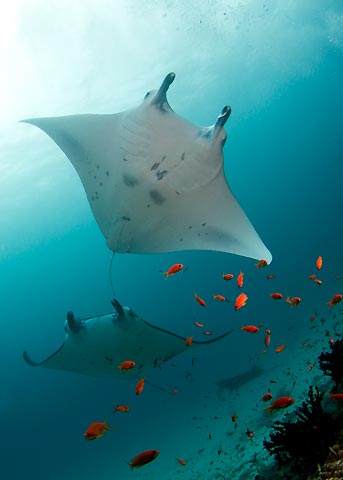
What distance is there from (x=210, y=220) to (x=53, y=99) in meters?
15.4

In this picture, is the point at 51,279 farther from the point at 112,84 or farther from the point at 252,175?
the point at 112,84

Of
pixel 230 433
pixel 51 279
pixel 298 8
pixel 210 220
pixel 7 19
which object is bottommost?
pixel 230 433

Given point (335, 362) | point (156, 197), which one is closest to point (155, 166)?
point (156, 197)

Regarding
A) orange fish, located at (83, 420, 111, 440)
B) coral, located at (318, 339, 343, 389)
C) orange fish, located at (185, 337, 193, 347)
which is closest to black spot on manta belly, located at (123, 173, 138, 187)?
orange fish, located at (185, 337, 193, 347)

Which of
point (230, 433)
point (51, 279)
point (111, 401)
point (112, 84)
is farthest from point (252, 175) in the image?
point (230, 433)

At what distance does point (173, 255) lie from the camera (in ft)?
187

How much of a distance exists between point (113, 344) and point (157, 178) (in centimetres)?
363

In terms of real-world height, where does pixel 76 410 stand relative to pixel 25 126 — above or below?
below

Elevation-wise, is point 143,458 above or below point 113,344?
A: below

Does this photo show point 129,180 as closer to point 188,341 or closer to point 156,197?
point 156,197

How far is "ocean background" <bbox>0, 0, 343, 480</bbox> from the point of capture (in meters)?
15.1

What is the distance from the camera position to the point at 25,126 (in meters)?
17.6

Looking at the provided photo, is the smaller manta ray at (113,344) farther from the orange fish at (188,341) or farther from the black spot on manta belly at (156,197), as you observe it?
the black spot on manta belly at (156,197)

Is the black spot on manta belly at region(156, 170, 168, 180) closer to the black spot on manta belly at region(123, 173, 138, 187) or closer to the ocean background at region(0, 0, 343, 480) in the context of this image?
the black spot on manta belly at region(123, 173, 138, 187)
